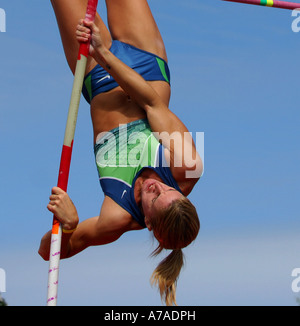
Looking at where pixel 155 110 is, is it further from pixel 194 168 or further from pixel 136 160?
pixel 194 168

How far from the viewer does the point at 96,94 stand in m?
7.94

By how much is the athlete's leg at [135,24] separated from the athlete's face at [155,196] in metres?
1.83

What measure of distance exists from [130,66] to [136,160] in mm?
1165

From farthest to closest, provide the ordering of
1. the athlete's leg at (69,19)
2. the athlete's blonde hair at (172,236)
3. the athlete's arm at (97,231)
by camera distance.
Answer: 1. the athlete's leg at (69,19)
2. the athlete's arm at (97,231)
3. the athlete's blonde hair at (172,236)

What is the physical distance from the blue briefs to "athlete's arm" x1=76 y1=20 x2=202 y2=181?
0.56 m

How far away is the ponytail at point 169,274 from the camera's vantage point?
24.5 feet

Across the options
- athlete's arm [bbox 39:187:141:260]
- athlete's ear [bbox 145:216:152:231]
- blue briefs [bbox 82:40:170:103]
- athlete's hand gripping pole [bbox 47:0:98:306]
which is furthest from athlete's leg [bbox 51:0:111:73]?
athlete's ear [bbox 145:216:152:231]

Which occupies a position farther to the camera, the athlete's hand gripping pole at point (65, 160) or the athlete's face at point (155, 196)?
the athlete's face at point (155, 196)

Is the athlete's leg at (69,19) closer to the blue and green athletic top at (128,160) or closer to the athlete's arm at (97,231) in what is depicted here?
the blue and green athletic top at (128,160)

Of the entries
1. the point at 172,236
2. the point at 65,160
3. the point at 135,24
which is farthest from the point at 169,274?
the point at 135,24

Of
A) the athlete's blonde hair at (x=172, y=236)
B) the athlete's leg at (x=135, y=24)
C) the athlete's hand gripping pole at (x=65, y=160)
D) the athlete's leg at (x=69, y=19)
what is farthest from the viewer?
the athlete's leg at (x=135, y=24)

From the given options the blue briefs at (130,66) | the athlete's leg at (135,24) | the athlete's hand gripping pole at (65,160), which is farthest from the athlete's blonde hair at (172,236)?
the athlete's leg at (135,24)

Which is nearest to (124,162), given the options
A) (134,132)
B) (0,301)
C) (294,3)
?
(134,132)

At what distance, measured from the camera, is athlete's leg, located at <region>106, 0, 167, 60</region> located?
27.0 ft
